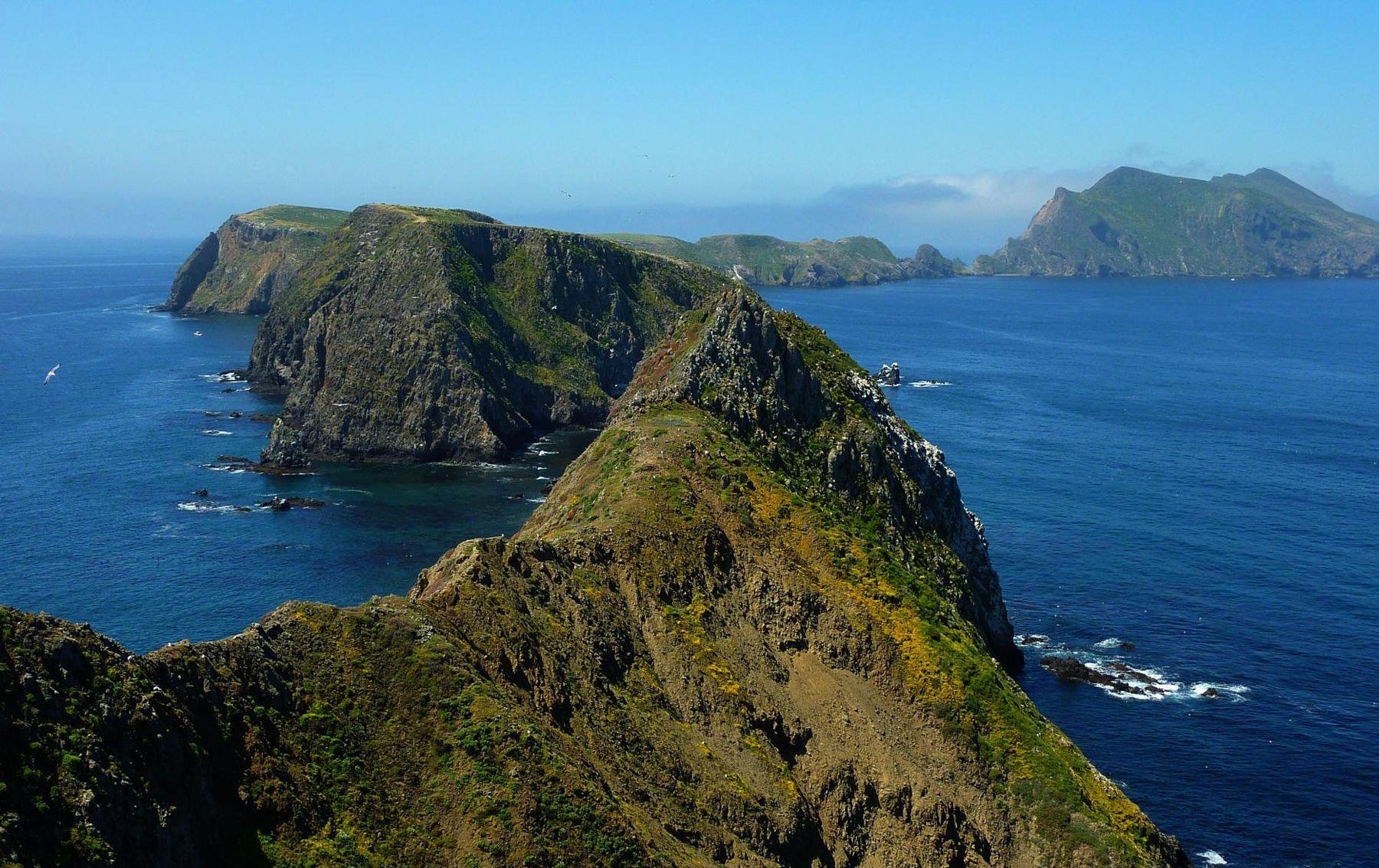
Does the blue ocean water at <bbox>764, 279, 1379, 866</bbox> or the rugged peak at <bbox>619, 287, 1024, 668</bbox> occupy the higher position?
the rugged peak at <bbox>619, 287, 1024, 668</bbox>

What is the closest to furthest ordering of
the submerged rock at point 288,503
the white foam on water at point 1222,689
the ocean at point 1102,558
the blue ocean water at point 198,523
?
the ocean at point 1102,558 → the white foam on water at point 1222,689 → the blue ocean water at point 198,523 → the submerged rock at point 288,503

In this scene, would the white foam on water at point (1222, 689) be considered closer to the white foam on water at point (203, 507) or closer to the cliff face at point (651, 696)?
the cliff face at point (651, 696)

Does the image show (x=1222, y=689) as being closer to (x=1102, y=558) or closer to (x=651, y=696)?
(x=1102, y=558)

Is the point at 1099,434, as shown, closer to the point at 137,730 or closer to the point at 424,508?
the point at 424,508

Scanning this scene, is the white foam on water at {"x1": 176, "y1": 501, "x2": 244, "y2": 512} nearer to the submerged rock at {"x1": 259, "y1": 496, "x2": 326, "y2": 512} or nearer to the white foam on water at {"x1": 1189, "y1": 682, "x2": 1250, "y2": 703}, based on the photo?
the submerged rock at {"x1": 259, "y1": 496, "x2": 326, "y2": 512}

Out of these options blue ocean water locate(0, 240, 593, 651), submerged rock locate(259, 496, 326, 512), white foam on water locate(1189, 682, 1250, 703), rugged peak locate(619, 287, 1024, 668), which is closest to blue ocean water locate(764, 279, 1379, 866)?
white foam on water locate(1189, 682, 1250, 703)

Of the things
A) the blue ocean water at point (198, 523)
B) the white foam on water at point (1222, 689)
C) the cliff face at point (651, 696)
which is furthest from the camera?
the blue ocean water at point (198, 523)

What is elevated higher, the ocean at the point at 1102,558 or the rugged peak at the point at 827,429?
the rugged peak at the point at 827,429

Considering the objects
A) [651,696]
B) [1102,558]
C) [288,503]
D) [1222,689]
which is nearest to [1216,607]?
[1102,558]

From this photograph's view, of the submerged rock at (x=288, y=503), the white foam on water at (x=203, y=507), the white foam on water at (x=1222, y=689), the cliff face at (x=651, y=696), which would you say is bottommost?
the white foam on water at (x=1222, y=689)

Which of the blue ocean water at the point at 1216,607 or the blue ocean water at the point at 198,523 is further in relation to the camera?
the blue ocean water at the point at 198,523

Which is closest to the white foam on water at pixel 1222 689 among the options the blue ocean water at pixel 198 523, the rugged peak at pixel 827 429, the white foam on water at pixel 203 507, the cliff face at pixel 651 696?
the rugged peak at pixel 827 429
